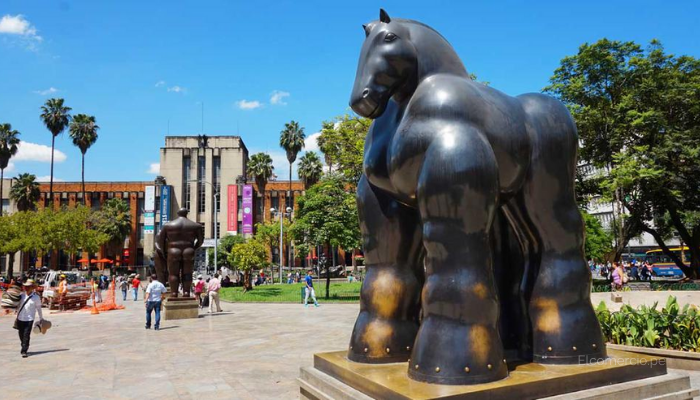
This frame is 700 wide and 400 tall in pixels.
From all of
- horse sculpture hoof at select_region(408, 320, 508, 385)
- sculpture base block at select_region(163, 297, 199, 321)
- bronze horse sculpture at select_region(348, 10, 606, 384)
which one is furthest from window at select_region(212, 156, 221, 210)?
horse sculpture hoof at select_region(408, 320, 508, 385)

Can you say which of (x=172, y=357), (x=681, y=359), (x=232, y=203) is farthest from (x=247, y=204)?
(x=681, y=359)

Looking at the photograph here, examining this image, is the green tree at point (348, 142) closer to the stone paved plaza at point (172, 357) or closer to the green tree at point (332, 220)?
the green tree at point (332, 220)

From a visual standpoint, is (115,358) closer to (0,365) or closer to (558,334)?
(0,365)

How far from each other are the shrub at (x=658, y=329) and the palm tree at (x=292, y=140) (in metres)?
53.5

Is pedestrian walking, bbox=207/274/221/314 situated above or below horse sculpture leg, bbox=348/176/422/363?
below

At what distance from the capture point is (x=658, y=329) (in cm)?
827

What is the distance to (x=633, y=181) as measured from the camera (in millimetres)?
22703

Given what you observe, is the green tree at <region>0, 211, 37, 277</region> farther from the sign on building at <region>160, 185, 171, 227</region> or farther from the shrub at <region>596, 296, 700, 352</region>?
the shrub at <region>596, 296, 700, 352</region>

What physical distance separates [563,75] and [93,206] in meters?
62.3

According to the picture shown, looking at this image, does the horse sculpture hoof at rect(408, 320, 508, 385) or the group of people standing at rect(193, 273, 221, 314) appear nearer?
the horse sculpture hoof at rect(408, 320, 508, 385)

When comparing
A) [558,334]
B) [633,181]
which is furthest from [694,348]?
[633,181]

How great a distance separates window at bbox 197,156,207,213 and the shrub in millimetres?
60082

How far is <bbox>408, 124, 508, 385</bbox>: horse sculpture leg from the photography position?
337 cm

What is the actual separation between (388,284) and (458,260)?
853 millimetres
